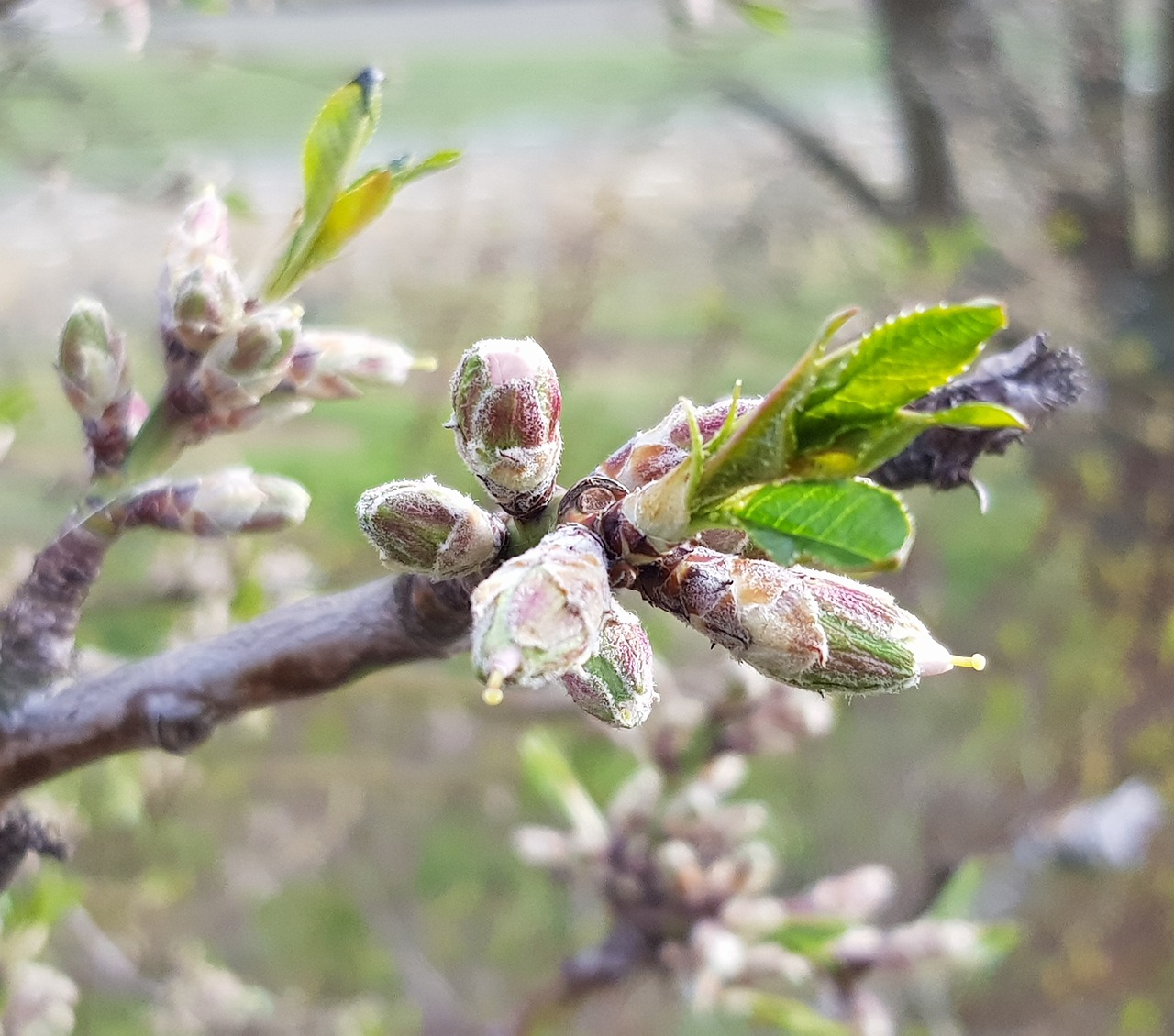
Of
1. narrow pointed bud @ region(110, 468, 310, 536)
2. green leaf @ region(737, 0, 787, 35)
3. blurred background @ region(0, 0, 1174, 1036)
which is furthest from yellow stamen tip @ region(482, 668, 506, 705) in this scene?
blurred background @ region(0, 0, 1174, 1036)

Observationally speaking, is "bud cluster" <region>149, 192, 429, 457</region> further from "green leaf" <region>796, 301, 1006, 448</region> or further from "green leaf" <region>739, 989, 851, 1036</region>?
"green leaf" <region>739, 989, 851, 1036</region>

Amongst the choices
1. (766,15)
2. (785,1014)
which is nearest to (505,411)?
(766,15)

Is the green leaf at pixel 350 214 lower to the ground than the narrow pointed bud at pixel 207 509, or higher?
higher

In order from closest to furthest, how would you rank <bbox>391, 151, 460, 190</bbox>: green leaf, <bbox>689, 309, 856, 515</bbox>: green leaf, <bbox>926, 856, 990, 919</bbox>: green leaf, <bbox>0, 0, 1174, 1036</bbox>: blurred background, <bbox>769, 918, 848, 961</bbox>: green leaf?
<bbox>689, 309, 856, 515</bbox>: green leaf → <bbox>391, 151, 460, 190</bbox>: green leaf → <bbox>769, 918, 848, 961</bbox>: green leaf → <bbox>926, 856, 990, 919</bbox>: green leaf → <bbox>0, 0, 1174, 1036</bbox>: blurred background

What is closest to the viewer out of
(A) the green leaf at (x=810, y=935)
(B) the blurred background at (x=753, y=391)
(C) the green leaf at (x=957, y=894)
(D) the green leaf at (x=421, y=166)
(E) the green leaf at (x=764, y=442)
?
(E) the green leaf at (x=764, y=442)

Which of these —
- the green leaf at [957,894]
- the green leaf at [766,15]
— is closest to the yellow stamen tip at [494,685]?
the green leaf at [766,15]

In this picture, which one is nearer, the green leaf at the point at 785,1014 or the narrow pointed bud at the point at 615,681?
the narrow pointed bud at the point at 615,681

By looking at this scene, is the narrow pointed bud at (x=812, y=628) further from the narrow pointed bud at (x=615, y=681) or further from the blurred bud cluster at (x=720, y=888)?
the blurred bud cluster at (x=720, y=888)
